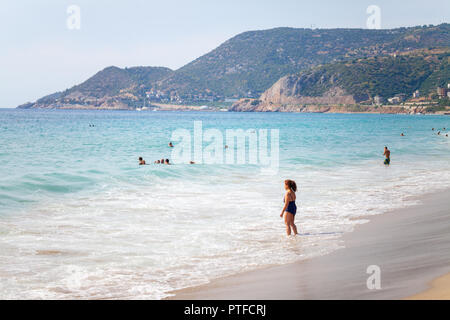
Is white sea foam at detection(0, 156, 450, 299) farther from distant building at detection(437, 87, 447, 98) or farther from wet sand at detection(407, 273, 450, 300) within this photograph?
distant building at detection(437, 87, 447, 98)

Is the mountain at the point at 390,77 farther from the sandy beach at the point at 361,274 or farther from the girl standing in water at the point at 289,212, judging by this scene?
the sandy beach at the point at 361,274

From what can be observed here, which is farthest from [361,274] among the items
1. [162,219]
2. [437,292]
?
[162,219]

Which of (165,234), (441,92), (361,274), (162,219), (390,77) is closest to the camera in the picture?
(361,274)

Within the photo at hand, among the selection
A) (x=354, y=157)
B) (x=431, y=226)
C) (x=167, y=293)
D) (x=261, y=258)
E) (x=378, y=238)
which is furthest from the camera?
(x=354, y=157)

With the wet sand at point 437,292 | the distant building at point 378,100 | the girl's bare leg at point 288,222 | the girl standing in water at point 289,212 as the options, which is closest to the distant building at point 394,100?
the distant building at point 378,100

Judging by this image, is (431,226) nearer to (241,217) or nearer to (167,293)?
(241,217)

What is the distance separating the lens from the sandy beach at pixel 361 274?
540 centimetres

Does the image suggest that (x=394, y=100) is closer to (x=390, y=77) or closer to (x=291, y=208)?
(x=390, y=77)

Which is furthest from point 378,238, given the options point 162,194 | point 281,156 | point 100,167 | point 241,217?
point 281,156

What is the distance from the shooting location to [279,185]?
17047 mm

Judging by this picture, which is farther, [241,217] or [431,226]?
[241,217]

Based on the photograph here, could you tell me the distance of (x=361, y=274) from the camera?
243 inches

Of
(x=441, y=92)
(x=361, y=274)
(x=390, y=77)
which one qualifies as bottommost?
(x=361, y=274)
